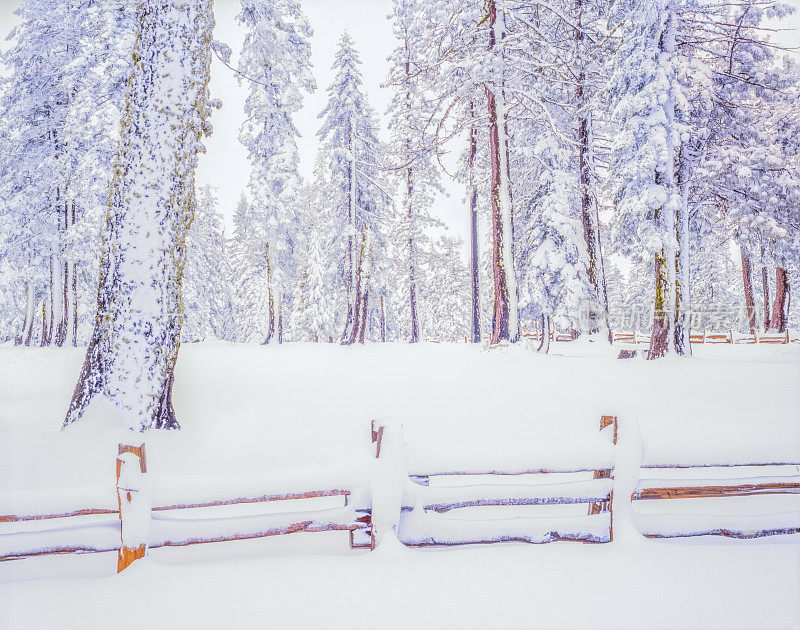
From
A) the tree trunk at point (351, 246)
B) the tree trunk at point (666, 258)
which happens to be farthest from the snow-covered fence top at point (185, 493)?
the tree trunk at point (351, 246)

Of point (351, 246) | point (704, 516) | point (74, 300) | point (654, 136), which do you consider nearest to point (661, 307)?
point (654, 136)

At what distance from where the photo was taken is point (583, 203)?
53.2 feet

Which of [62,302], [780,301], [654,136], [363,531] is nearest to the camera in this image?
[363,531]

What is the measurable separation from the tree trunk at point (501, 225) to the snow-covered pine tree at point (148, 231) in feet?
26.0

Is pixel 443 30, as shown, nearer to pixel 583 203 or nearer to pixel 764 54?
pixel 583 203

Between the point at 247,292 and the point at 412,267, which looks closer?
the point at 412,267

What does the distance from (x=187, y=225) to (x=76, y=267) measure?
733 inches

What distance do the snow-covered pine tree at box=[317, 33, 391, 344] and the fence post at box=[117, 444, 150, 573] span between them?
17735 millimetres

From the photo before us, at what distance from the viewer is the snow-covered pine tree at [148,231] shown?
16.3 feet

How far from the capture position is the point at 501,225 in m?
11.4

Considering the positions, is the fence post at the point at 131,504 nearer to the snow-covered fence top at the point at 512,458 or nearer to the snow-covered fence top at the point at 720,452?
the snow-covered fence top at the point at 512,458

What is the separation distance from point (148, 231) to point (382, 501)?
4.10 meters

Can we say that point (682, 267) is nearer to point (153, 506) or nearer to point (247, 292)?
point (153, 506)

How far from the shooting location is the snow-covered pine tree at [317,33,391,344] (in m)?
21.4
